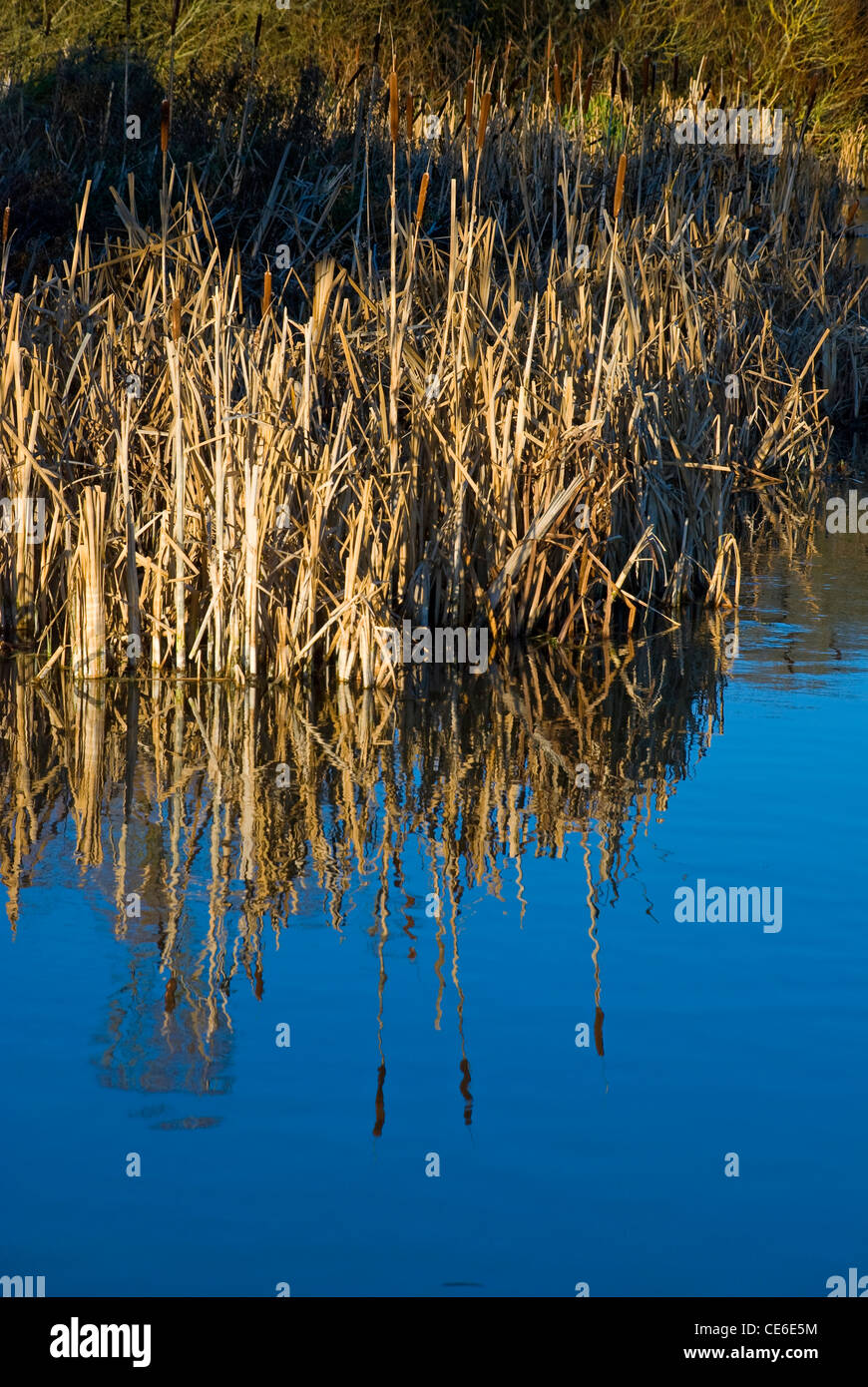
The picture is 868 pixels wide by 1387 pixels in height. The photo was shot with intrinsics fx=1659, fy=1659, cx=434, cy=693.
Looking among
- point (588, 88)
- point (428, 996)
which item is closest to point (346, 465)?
point (428, 996)

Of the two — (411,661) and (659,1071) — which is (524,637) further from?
(659,1071)

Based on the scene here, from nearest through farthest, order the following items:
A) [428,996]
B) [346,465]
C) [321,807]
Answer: [428,996]
[321,807]
[346,465]

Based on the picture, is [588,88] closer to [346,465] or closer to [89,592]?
[346,465]

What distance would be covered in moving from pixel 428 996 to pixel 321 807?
126cm

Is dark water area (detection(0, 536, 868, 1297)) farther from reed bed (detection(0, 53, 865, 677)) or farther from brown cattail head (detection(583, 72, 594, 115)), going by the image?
brown cattail head (detection(583, 72, 594, 115))

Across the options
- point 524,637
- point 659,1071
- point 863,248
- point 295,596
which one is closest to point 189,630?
point 295,596

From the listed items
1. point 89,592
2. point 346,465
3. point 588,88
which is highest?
point 588,88

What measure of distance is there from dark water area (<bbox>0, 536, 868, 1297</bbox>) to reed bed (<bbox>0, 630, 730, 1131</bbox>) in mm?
14

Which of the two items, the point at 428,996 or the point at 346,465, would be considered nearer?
the point at 428,996

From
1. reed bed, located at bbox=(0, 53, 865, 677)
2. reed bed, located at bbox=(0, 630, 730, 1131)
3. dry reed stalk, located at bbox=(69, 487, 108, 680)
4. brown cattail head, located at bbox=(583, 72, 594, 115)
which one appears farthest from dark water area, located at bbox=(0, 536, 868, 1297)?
brown cattail head, located at bbox=(583, 72, 594, 115)

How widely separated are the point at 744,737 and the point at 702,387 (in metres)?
2.41

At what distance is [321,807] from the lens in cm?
453

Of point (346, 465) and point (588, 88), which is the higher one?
point (588, 88)

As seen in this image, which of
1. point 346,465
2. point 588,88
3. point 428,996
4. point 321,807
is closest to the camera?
point 428,996
